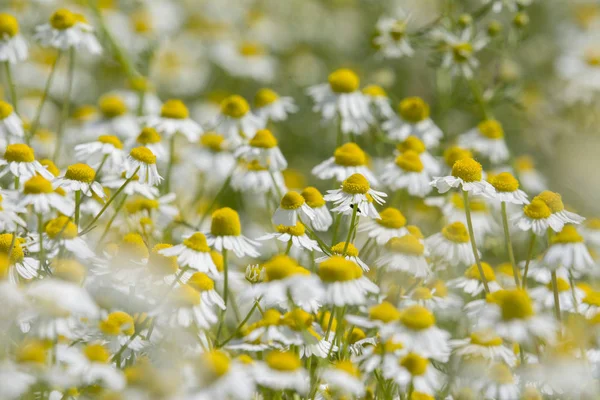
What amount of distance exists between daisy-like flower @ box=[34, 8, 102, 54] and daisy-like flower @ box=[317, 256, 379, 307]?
217cm

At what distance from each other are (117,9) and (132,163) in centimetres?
466

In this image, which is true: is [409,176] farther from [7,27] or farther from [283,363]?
[7,27]

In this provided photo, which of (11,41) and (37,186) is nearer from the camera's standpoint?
(37,186)

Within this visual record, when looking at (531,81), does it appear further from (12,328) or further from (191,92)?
(12,328)

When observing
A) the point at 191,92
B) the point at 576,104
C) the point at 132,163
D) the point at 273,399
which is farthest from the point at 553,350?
the point at 191,92

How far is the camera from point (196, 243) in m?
2.58

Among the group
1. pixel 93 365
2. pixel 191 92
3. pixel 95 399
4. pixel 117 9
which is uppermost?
pixel 93 365

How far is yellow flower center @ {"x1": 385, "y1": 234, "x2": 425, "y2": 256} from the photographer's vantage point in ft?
9.13

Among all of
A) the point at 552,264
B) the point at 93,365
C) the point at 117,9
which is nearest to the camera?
the point at 93,365

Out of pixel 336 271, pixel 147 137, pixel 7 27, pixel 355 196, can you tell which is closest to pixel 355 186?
pixel 355 196

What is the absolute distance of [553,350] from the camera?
2.29m

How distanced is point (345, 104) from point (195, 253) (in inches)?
60.8

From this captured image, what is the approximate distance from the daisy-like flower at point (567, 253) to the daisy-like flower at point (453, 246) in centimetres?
44

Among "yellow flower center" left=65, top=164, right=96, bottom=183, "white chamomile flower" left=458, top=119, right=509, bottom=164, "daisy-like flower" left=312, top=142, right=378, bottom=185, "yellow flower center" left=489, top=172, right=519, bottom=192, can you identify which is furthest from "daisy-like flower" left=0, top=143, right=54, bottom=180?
"white chamomile flower" left=458, top=119, right=509, bottom=164
